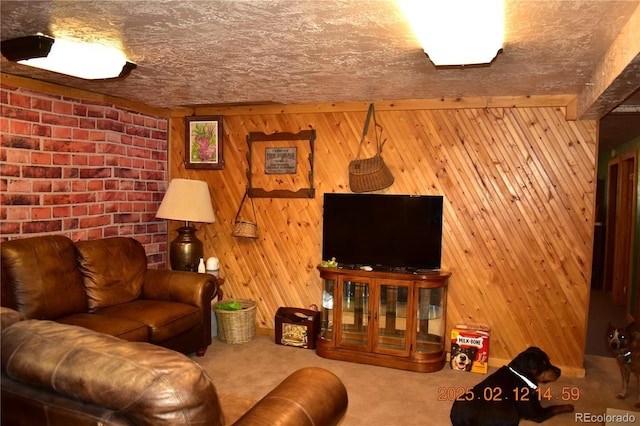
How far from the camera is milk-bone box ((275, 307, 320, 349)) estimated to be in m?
4.30

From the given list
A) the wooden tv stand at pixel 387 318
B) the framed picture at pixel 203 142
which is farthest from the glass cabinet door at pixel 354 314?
the framed picture at pixel 203 142

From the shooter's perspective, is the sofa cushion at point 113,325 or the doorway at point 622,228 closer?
the sofa cushion at point 113,325

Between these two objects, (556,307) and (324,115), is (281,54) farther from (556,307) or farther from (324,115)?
(556,307)

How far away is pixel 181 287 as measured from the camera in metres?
3.95

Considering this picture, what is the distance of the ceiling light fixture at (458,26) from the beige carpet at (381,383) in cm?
218

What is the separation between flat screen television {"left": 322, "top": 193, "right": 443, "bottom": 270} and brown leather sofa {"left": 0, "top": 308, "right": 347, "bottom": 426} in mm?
2750

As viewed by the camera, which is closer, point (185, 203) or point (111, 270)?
point (111, 270)

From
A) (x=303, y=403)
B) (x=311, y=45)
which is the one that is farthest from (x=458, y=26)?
(x=303, y=403)

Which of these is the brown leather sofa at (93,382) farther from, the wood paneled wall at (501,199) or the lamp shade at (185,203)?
the wood paneled wall at (501,199)

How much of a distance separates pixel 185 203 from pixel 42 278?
1411 mm

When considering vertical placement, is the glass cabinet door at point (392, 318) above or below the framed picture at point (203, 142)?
below

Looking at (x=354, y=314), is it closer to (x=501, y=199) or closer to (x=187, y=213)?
(x=501, y=199)

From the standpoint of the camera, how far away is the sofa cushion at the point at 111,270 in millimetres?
3623

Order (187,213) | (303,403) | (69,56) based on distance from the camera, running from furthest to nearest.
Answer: (187,213)
(69,56)
(303,403)
